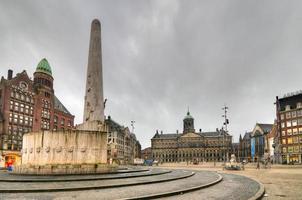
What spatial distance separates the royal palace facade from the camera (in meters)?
161

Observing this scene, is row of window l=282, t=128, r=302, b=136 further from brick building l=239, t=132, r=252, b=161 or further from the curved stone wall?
brick building l=239, t=132, r=252, b=161

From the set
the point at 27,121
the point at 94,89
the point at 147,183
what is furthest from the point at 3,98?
the point at 147,183

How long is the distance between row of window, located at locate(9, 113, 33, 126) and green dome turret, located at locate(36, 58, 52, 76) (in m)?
14.4

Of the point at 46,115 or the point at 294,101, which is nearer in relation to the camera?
the point at 46,115

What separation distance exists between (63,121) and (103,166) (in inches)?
2361

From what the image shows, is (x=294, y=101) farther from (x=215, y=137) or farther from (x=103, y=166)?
(x=215, y=137)

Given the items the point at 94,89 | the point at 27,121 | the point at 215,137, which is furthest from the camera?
the point at 215,137

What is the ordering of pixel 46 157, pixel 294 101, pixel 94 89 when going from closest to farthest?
pixel 46 157, pixel 94 89, pixel 294 101

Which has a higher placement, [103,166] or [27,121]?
[27,121]

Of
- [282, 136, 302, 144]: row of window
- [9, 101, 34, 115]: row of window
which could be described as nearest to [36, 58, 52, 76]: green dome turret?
[9, 101, 34, 115]: row of window

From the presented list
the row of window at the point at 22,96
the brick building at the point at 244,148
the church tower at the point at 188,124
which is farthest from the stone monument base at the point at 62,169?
the church tower at the point at 188,124

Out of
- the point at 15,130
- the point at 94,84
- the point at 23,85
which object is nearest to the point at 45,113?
the point at 23,85

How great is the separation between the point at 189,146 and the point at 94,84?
152 metres

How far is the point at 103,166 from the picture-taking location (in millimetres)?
17078
